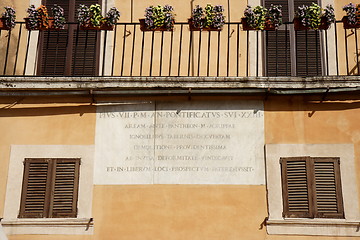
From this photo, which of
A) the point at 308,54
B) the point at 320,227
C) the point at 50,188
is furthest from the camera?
the point at 308,54

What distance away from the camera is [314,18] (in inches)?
416

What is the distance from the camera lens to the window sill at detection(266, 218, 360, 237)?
376 inches

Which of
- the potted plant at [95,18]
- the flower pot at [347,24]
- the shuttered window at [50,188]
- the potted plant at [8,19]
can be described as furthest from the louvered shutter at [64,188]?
the flower pot at [347,24]

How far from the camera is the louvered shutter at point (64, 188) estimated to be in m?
9.86

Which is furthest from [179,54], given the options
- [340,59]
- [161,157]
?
[340,59]

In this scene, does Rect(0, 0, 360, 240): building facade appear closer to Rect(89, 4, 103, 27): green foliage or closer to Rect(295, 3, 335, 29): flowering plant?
Rect(295, 3, 335, 29): flowering plant

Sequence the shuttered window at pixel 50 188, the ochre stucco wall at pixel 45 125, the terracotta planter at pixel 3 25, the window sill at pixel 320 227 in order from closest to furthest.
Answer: the window sill at pixel 320 227 < the shuttered window at pixel 50 188 < the ochre stucco wall at pixel 45 125 < the terracotta planter at pixel 3 25

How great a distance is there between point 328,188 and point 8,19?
5898 millimetres

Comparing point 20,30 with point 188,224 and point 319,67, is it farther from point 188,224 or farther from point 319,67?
point 319,67

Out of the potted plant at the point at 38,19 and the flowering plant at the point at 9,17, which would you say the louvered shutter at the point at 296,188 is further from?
the flowering plant at the point at 9,17

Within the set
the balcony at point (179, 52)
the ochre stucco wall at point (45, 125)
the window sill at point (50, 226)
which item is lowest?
the window sill at point (50, 226)

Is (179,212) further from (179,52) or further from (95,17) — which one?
(95,17)

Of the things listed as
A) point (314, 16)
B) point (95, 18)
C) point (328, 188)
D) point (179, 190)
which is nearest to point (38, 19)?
point (95, 18)

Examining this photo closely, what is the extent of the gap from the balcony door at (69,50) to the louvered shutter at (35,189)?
198 cm
